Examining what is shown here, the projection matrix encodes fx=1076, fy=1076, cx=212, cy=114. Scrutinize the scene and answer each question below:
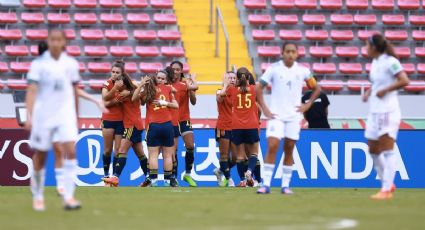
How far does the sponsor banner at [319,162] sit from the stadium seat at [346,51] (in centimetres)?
1111

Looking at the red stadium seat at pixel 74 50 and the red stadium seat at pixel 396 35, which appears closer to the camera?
the red stadium seat at pixel 74 50

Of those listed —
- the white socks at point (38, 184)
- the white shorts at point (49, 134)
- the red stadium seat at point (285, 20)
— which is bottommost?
the white socks at point (38, 184)

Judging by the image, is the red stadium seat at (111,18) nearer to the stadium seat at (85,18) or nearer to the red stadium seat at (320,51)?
the stadium seat at (85,18)

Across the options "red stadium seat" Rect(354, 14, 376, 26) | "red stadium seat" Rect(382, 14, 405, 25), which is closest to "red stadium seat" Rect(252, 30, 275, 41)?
"red stadium seat" Rect(354, 14, 376, 26)

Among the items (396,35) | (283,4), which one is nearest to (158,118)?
(283,4)

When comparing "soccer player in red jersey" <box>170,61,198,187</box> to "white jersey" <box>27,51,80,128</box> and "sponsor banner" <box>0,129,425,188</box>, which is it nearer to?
"sponsor banner" <box>0,129,425,188</box>

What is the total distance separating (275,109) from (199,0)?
805 inches

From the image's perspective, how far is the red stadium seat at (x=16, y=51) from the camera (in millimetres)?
30984

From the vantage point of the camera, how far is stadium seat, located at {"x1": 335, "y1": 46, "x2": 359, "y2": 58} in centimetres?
3228

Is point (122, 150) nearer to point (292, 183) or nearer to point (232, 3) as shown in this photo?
point (292, 183)

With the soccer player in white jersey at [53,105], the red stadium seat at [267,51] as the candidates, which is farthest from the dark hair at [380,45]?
the red stadium seat at [267,51]

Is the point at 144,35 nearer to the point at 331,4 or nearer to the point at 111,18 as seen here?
the point at 111,18

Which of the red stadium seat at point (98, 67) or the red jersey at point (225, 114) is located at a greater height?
the red stadium seat at point (98, 67)

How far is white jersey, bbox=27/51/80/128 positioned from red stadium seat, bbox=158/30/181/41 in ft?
67.9
